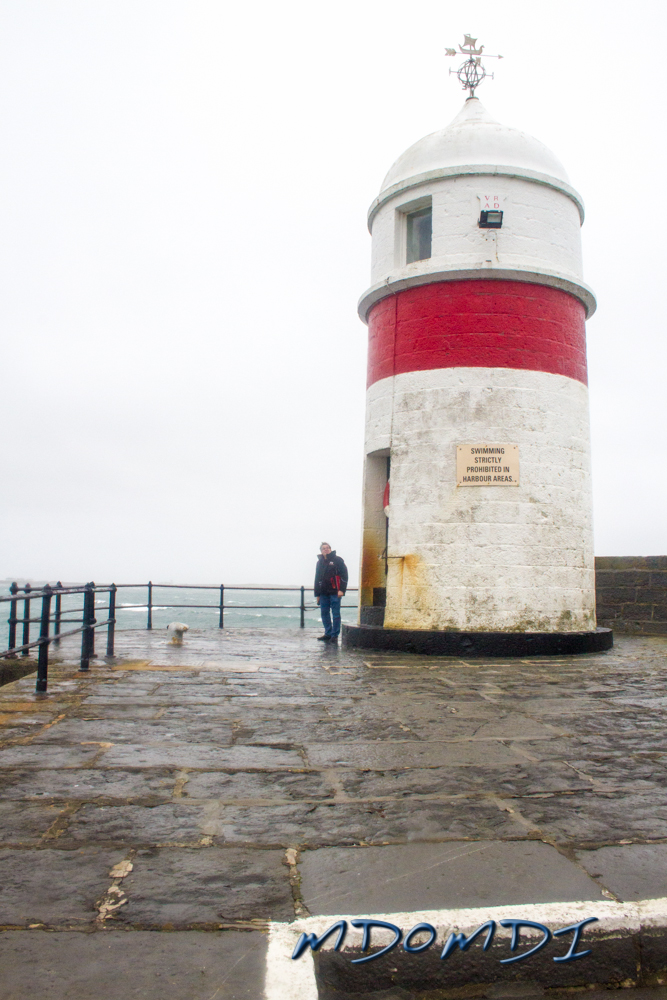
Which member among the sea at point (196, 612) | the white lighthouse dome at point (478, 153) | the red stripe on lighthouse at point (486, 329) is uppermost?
the white lighthouse dome at point (478, 153)

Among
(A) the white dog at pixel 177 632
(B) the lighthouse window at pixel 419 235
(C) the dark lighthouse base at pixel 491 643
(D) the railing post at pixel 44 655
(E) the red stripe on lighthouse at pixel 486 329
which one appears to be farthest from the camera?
(B) the lighthouse window at pixel 419 235

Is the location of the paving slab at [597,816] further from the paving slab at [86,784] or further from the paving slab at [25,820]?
the paving slab at [25,820]

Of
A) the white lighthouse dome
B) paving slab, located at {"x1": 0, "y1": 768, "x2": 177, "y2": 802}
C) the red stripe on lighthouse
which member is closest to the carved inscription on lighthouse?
the red stripe on lighthouse

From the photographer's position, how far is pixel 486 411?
8.77m

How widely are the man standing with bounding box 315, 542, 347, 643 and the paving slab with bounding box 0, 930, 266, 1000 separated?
8450 mm

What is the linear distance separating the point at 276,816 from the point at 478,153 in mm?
8838

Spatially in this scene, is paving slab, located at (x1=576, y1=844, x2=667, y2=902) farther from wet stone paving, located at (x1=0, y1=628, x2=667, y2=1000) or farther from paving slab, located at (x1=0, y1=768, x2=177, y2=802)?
paving slab, located at (x1=0, y1=768, x2=177, y2=802)

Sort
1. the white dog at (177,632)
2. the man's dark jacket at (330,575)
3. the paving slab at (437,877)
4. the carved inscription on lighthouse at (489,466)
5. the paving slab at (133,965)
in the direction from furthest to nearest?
the man's dark jacket at (330,575)
the white dog at (177,632)
the carved inscription on lighthouse at (489,466)
the paving slab at (437,877)
the paving slab at (133,965)

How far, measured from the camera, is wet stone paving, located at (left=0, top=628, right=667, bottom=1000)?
2.01 metres

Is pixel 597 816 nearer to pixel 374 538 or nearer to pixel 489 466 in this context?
pixel 489 466

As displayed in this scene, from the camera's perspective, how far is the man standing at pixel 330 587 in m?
10.5

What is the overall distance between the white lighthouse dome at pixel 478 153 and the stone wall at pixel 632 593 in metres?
5.47

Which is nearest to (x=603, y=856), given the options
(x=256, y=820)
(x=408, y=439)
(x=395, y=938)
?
(x=395, y=938)

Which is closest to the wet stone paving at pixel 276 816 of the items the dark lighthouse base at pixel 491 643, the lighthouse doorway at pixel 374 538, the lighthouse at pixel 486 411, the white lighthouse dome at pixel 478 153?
the dark lighthouse base at pixel 491 643
